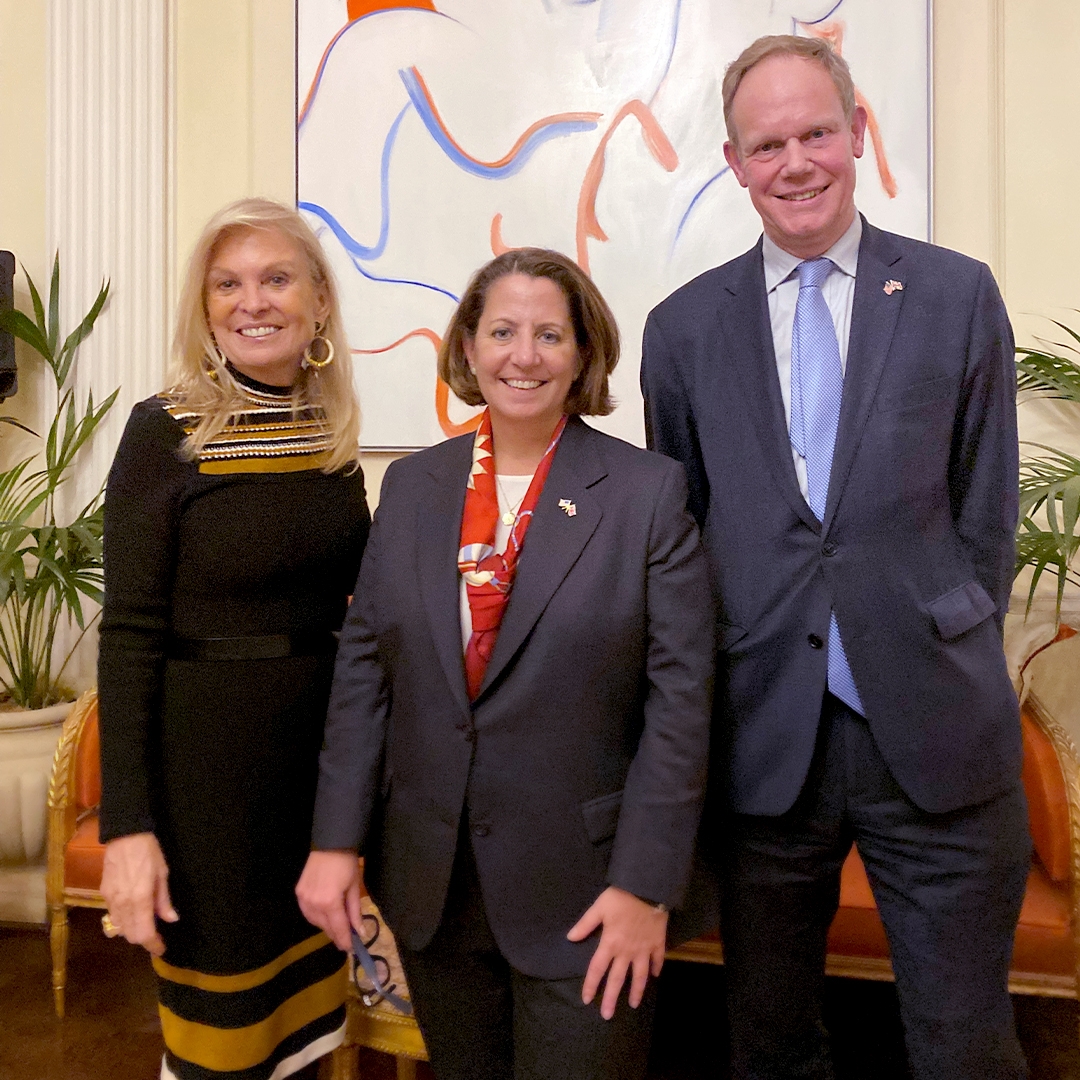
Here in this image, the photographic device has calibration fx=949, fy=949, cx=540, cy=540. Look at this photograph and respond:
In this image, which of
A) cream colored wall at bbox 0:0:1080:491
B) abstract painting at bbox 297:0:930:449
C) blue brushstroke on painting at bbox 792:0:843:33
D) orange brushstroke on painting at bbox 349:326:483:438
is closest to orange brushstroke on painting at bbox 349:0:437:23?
abstract painting at bbox 297:0:930:449

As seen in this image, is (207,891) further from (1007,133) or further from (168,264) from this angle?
(1007,133)

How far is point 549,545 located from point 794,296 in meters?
0.58

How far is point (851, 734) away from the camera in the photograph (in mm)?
1378

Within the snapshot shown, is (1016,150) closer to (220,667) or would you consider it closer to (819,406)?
(819,406)

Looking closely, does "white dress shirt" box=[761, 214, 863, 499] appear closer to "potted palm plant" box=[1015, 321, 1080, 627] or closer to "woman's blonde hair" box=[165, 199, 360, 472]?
"woman's blonde hair" box=[165, 199, 360, 472]

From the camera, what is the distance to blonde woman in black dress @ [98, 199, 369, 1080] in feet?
4.58

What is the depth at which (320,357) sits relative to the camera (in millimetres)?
1619

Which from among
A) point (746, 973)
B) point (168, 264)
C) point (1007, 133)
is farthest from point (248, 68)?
point (746, 973)

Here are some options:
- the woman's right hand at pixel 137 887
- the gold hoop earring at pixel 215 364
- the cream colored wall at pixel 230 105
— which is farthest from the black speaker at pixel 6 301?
the woman's right hand at pixel 137 887

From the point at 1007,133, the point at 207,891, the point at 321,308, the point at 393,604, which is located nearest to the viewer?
the point at 393,604

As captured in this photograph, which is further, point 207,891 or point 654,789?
point 207,891

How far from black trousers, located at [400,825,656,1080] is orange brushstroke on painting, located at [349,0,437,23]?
2742mm

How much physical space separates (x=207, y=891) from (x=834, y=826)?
94cm

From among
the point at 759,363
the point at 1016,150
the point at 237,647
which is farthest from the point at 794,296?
the point at 1016,150
